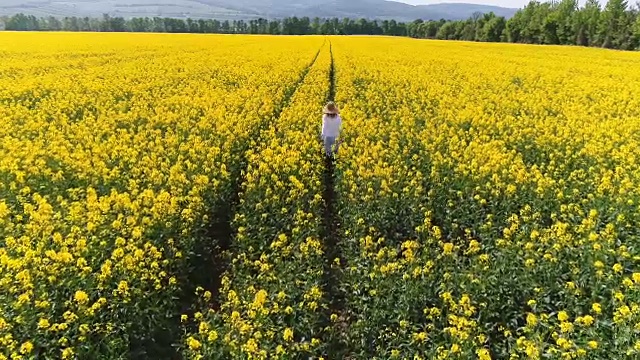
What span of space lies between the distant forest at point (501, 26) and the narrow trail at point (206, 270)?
193ft

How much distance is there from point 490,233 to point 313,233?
2412 millimetres

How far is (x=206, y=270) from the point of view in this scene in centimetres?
713

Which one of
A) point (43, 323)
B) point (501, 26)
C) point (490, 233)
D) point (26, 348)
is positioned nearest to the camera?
point (26, 348)

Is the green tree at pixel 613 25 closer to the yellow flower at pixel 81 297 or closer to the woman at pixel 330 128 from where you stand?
the woman at pixel 330 128

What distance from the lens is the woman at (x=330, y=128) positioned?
11.2 metres

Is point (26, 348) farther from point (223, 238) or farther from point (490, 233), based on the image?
point (490, 233)

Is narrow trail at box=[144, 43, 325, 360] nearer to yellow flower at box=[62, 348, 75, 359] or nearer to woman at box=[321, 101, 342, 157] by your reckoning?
yellow flower at box=[62, 348, 75, 359]

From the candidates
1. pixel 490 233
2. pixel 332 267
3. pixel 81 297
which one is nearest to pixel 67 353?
pixel 81 297

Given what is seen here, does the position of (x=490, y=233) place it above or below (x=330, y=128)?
below

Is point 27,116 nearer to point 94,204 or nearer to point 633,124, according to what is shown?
point 94,204

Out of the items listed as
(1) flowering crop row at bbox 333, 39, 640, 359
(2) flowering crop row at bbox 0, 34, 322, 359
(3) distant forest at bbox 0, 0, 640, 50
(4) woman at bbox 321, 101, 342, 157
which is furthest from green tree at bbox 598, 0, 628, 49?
(4) woman at bbox 321, 101, 342, 157

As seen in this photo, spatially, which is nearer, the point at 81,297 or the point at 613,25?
the point at 81,297

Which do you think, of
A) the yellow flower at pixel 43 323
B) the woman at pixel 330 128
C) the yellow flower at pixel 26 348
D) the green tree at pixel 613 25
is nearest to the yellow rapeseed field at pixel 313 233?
the yellow flower at pixel 26 348

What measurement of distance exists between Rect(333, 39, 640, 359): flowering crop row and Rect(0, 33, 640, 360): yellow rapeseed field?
0.11ft
